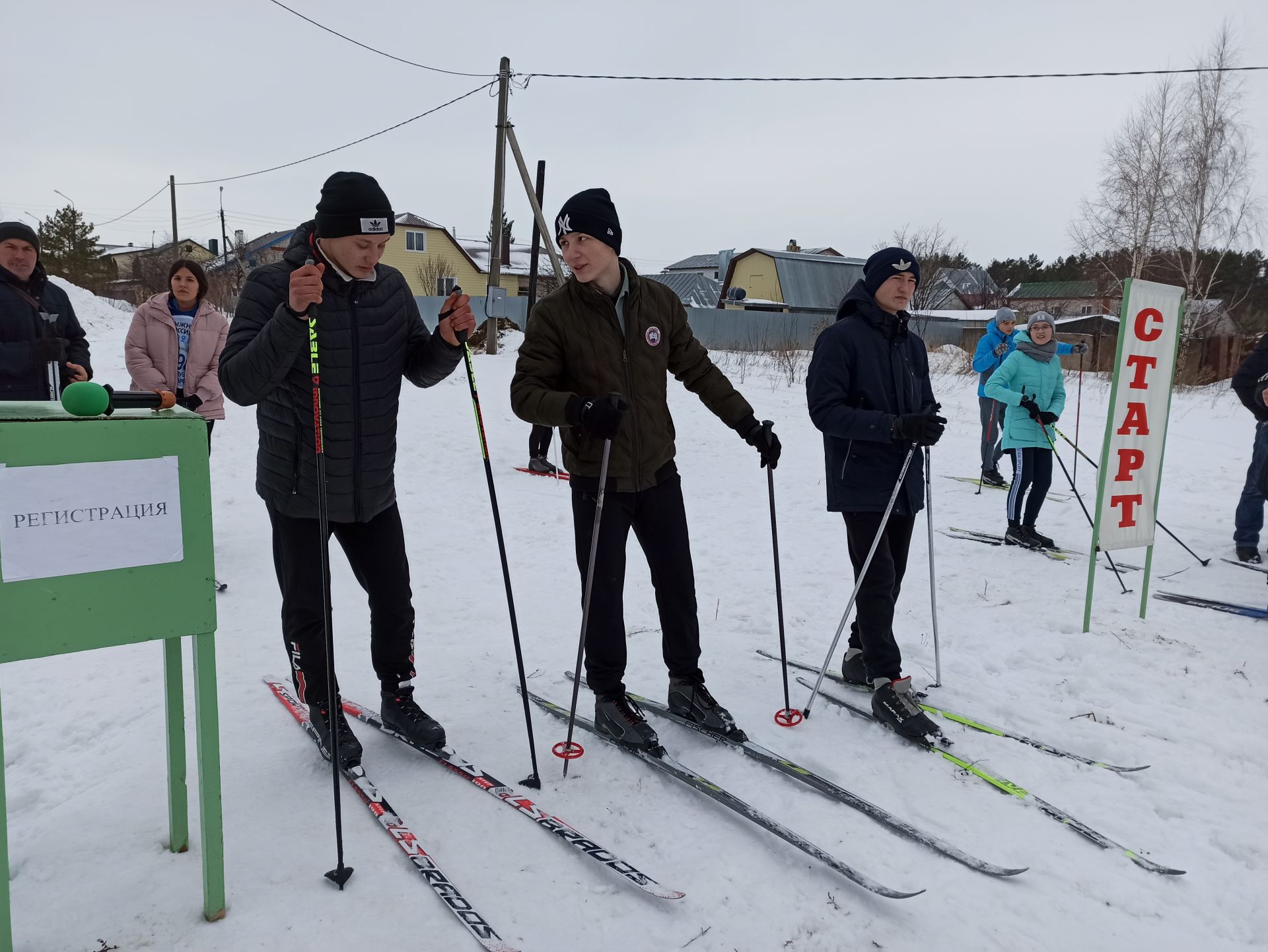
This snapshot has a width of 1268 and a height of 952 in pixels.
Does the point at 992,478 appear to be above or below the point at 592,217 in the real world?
below

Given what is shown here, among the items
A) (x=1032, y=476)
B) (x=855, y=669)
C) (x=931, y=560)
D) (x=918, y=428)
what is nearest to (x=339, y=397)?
(x=918, y=428)

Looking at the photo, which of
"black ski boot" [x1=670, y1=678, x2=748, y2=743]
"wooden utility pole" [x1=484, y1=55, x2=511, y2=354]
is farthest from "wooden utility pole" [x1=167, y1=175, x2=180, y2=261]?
"black ski boot" [x1=670, y1=678, x2=748, y2=743]

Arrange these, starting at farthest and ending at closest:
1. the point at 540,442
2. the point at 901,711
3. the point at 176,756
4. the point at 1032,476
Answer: the point at 540,442
the point at 1032,476
the point at 901,711
the point at 176,756

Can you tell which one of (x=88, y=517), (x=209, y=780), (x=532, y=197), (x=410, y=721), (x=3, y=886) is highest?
(x=532, y=197)

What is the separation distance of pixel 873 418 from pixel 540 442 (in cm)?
581

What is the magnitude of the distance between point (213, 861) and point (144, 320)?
12.7ft

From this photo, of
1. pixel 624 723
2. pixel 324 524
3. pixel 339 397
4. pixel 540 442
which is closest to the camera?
pixel 324 524

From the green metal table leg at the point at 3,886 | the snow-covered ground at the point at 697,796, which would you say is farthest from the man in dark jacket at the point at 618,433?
the green metal table leg at the point at 3,886

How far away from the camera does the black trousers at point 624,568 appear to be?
2.94 metres

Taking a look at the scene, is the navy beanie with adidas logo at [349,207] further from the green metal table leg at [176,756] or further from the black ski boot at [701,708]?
the black ski boot at [701,708]

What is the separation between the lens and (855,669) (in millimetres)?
3580

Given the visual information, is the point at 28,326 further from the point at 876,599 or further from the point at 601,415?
the point at 876,599

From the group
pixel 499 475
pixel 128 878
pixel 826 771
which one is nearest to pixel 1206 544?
pixel 826 771

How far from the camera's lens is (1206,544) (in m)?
6.02
